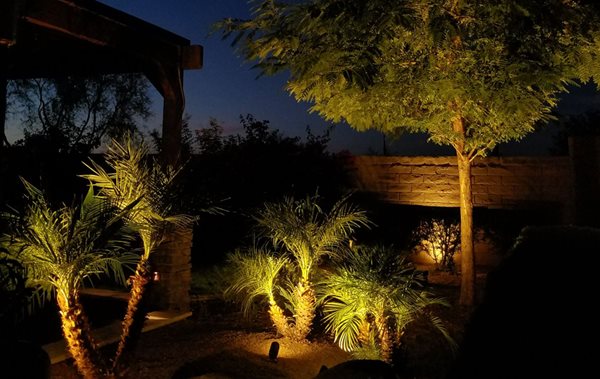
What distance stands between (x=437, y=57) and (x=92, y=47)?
4797 millimetres

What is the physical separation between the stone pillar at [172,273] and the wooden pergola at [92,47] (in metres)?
1.07

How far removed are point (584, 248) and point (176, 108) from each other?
5.19 metres

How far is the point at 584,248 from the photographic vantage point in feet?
13.4

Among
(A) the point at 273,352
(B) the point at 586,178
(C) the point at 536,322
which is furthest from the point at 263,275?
(B) the point at 586,178

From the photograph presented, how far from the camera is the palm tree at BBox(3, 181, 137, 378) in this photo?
162 inches

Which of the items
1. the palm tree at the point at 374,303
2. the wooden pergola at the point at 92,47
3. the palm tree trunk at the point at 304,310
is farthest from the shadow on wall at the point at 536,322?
the wooden pergola at the point at 92,47

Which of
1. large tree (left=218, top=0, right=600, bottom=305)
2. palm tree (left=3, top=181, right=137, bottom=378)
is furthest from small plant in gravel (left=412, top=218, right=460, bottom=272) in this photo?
palm tree (left=3, top=181, right=137, bottom=378)

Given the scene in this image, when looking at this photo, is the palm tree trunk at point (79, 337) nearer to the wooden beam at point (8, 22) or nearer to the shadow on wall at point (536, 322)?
the wooden beam at point (8, 22)

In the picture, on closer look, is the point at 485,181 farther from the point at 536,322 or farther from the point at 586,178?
the point at 536,322

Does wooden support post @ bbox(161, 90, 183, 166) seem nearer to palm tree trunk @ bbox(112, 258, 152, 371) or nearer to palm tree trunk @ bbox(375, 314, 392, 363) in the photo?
palm tree trunk @ bbox(112, 258, 152, 371)

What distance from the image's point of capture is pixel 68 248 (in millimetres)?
4141

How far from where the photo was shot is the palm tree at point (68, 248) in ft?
13.5

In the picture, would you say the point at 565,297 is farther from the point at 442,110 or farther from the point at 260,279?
the point at 442,110

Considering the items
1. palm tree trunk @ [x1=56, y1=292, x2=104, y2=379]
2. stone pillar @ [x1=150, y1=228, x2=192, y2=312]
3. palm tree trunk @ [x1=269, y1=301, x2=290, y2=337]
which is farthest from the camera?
stone pillar @ [x1=150, y1=228, x2=192, y2=312]
